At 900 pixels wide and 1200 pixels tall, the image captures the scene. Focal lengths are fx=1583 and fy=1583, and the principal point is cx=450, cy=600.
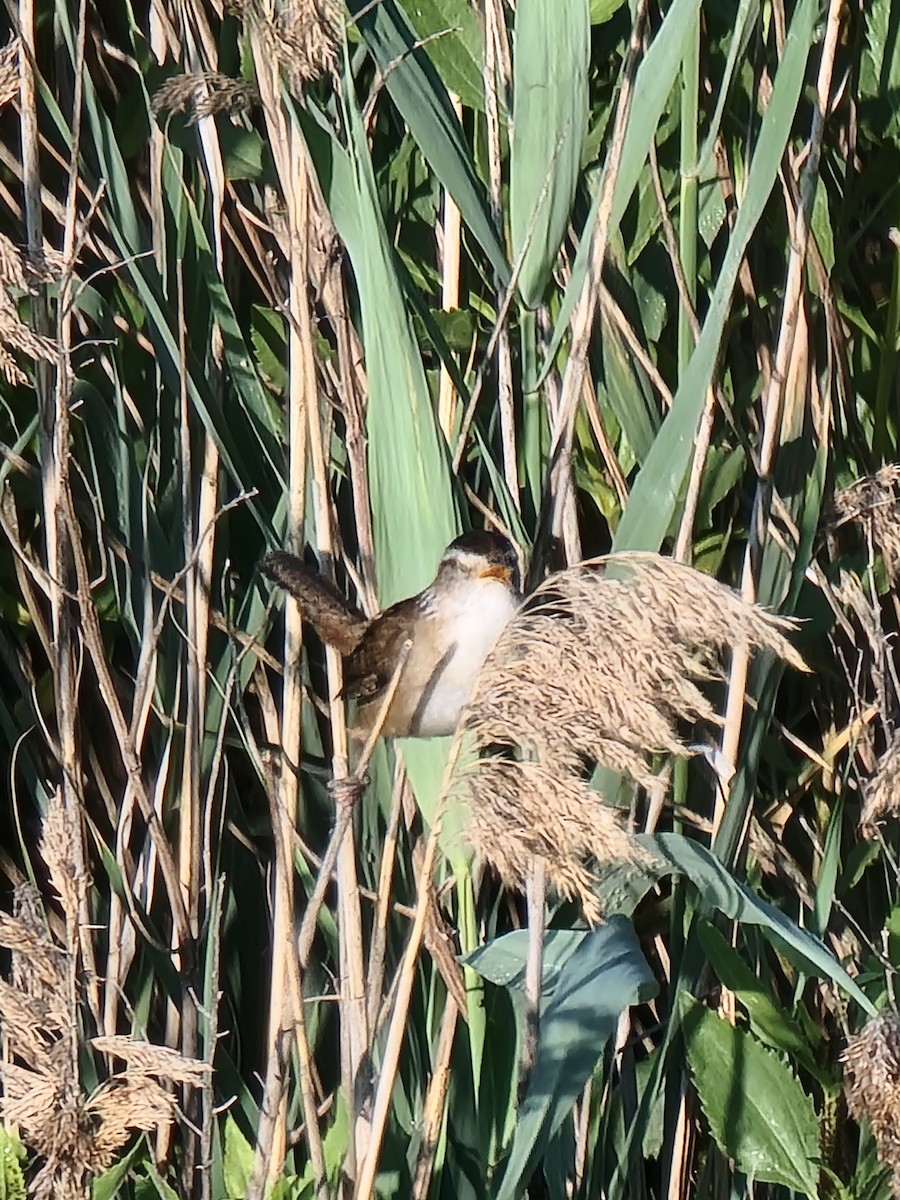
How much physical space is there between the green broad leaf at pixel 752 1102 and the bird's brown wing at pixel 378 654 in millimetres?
526

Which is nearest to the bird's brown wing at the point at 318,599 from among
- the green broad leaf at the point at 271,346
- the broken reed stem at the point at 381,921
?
the green broad leaf at the point at 271,346

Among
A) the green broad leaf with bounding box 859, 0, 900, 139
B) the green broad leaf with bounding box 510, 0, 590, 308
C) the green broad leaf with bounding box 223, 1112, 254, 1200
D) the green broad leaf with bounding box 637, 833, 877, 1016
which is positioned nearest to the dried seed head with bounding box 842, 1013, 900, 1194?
the green broad leaf with bounding box 637, 833, 877, 1016

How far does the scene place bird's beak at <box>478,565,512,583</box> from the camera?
175cm

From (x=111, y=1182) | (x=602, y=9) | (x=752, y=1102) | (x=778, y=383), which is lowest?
(x=752, y=1102)

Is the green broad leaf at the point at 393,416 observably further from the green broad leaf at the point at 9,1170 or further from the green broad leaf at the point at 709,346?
the green broad leaf at the point at 9,1170

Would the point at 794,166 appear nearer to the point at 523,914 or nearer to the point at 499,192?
the point at 499,192

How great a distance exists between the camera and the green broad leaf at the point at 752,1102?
157 cm

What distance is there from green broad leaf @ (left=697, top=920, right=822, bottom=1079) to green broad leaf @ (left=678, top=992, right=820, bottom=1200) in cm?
4

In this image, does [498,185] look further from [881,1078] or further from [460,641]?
[881,1078]

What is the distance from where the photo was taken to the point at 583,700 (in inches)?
45.6

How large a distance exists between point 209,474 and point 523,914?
0.68 meters

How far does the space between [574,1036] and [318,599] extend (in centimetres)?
54

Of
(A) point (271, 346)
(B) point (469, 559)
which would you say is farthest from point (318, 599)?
(A) point (271, 346)

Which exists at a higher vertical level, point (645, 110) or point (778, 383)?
point (645, 110)
